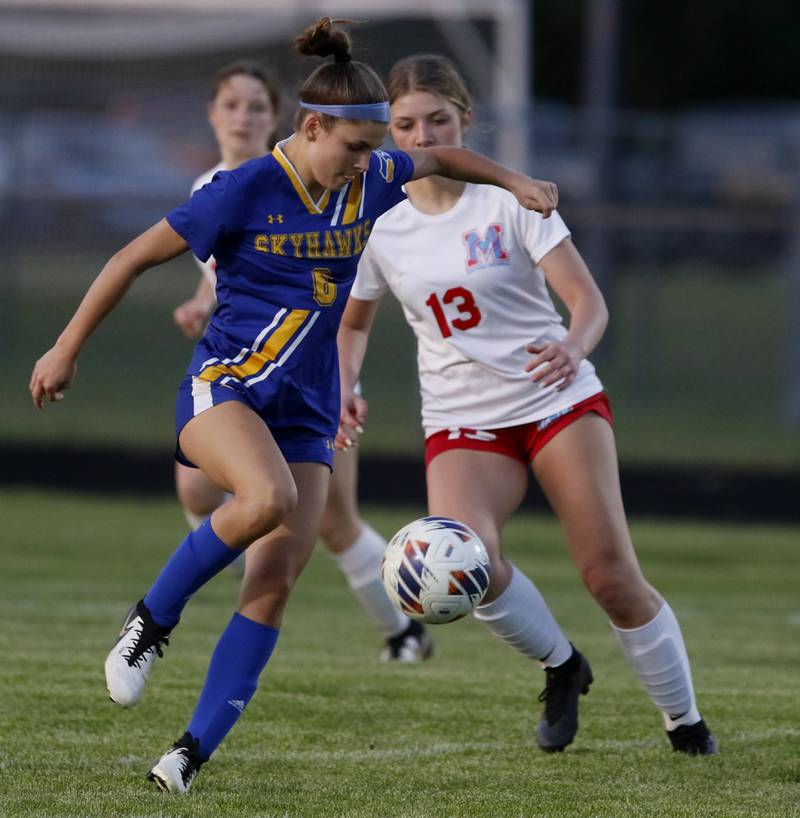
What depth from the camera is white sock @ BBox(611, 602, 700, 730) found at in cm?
511

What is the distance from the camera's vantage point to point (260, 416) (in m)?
4.62

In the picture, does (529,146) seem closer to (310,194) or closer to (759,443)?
(759,443)

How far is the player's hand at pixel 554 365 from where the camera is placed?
4664mm

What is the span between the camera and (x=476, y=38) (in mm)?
16578

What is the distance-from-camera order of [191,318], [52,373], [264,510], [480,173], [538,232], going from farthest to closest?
1. [191,318]
2. [538,232]
3. [480,173]
4. [52,373]
5. [264,510]

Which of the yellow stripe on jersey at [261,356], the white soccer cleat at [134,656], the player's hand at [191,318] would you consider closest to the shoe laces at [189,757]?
the white soccer cleat at [134,656]

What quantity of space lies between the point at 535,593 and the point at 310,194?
4.99 feet

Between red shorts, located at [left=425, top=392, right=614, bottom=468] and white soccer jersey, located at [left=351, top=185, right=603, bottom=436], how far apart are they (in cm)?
2

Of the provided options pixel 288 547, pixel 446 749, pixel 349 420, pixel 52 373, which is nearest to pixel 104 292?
pixel 52 373

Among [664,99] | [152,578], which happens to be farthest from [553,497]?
[664,99]

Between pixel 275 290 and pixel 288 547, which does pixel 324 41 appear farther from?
pixel 288 547

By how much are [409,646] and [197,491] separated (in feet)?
3.70

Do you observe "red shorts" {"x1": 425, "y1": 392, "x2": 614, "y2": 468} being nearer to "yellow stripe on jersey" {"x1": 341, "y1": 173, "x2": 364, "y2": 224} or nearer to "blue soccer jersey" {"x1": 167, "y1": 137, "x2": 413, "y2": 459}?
"blue soccer jersey" {"x1": 167, "y1": 137, "x2": 413, "y2": 459}

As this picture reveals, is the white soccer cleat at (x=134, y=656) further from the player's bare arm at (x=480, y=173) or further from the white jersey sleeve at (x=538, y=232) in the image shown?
the white jersey sleeve at (x=538, y=232)
